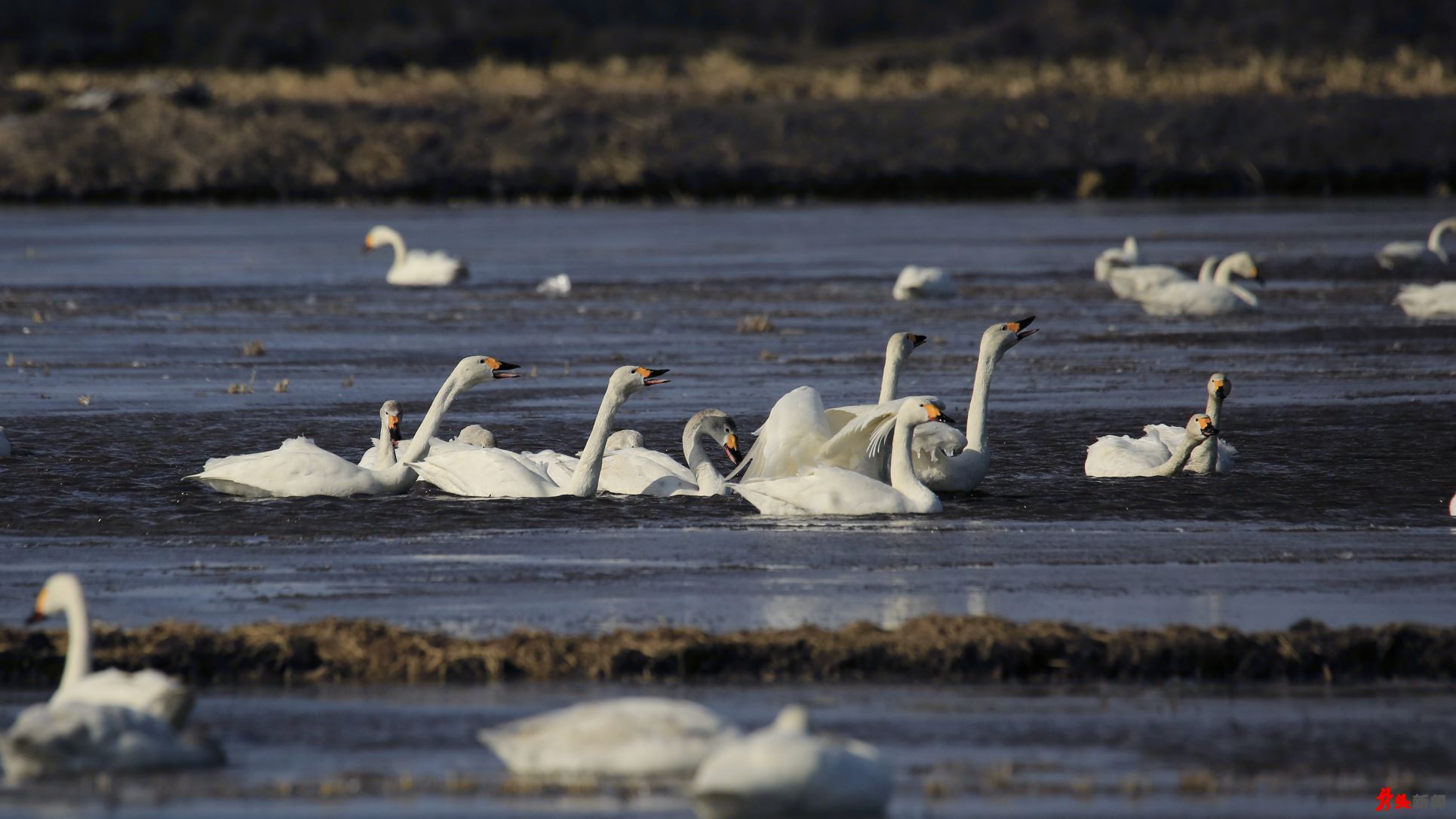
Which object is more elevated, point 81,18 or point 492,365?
point 81,18

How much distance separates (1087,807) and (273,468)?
6496mm

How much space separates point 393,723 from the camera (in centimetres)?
742

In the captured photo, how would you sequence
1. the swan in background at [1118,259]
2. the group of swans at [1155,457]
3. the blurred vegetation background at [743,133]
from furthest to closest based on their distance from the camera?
the blurred vegetation background at [743,133] < the swan in background at [1118,259] < the group of swans at [1155,457]

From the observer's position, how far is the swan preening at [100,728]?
21.5 ft

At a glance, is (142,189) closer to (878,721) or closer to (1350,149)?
(1350,149)

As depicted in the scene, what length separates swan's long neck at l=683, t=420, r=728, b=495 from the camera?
1228cm

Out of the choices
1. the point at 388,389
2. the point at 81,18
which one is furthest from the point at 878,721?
the point at 81,18

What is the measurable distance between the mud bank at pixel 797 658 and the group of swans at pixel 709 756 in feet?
2.82

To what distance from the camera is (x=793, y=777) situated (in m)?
6.08

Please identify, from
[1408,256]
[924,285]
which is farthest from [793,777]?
[1408,256]

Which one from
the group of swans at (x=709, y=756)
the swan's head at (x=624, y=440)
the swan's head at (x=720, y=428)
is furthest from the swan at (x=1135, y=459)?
the group of swans at (x=709, y=756)

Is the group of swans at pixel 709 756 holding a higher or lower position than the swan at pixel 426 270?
lower

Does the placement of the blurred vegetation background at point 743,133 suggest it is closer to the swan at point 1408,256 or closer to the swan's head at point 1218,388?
the swan at point 1408,256

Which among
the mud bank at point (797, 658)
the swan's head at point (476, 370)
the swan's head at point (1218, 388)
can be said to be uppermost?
the swan's head at point (476, 370)
